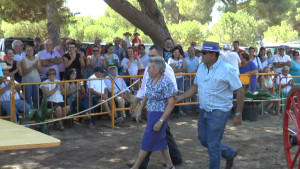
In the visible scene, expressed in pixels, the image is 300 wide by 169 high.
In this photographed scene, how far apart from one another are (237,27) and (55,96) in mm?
32160

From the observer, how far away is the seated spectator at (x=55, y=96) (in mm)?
8719

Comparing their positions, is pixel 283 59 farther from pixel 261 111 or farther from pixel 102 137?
pixel 102 137

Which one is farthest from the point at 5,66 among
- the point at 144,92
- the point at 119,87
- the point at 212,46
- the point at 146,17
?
the point at 212,46

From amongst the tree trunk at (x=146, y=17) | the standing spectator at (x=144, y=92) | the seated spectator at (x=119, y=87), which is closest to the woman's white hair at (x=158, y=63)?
the standing spectator at (x=144, y=92)

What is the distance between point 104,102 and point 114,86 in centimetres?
58

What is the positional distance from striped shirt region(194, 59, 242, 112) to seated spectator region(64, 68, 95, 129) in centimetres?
437

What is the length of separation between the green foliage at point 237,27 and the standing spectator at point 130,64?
28963mm

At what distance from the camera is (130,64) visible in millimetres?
10695

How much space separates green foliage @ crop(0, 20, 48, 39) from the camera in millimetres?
36156

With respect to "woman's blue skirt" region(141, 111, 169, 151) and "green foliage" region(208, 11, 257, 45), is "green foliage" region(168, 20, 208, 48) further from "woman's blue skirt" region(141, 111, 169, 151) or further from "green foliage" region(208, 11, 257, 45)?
"woman's blue skirt" region(141, 111, 169, 151)

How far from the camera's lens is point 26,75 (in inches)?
358

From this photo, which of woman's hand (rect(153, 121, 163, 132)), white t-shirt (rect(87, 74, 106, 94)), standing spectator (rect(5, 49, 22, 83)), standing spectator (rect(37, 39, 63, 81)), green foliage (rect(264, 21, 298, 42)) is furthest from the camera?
green foliage (rect(264, 21, 298, 42))

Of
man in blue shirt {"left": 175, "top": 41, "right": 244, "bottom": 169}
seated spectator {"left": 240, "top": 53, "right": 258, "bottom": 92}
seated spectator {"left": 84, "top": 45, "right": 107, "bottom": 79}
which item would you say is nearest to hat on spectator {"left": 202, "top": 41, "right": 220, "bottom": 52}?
man in blue shirt {"left": 175, "top": 41, "right": 244, "bottom": 169}

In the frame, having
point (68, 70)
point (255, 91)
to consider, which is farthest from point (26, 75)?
point (255, 91)
